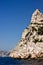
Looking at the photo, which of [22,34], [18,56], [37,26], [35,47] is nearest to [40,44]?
[35,47]

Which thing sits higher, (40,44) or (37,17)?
(37,17)

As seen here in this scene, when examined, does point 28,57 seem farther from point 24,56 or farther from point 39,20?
point 39,20

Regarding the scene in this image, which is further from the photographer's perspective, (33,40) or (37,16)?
(37,16)

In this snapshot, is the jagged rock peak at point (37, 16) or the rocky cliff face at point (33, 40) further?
the jagged rock peak at point (37, 16)

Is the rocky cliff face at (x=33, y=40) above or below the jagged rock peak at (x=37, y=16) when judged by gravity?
below

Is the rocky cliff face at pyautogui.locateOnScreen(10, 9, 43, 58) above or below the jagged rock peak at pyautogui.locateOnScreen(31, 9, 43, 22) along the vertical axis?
below

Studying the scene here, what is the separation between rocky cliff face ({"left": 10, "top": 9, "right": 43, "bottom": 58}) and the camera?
136350 mm

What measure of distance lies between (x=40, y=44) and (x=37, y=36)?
16892 mm

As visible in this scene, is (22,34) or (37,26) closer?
(37,26)

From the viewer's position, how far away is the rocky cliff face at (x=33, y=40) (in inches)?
5368

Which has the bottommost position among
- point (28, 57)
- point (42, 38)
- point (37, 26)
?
point (28, 57)

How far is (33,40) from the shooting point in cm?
14938

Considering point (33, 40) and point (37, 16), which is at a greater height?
point (37, 16)

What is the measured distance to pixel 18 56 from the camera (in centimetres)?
14688
